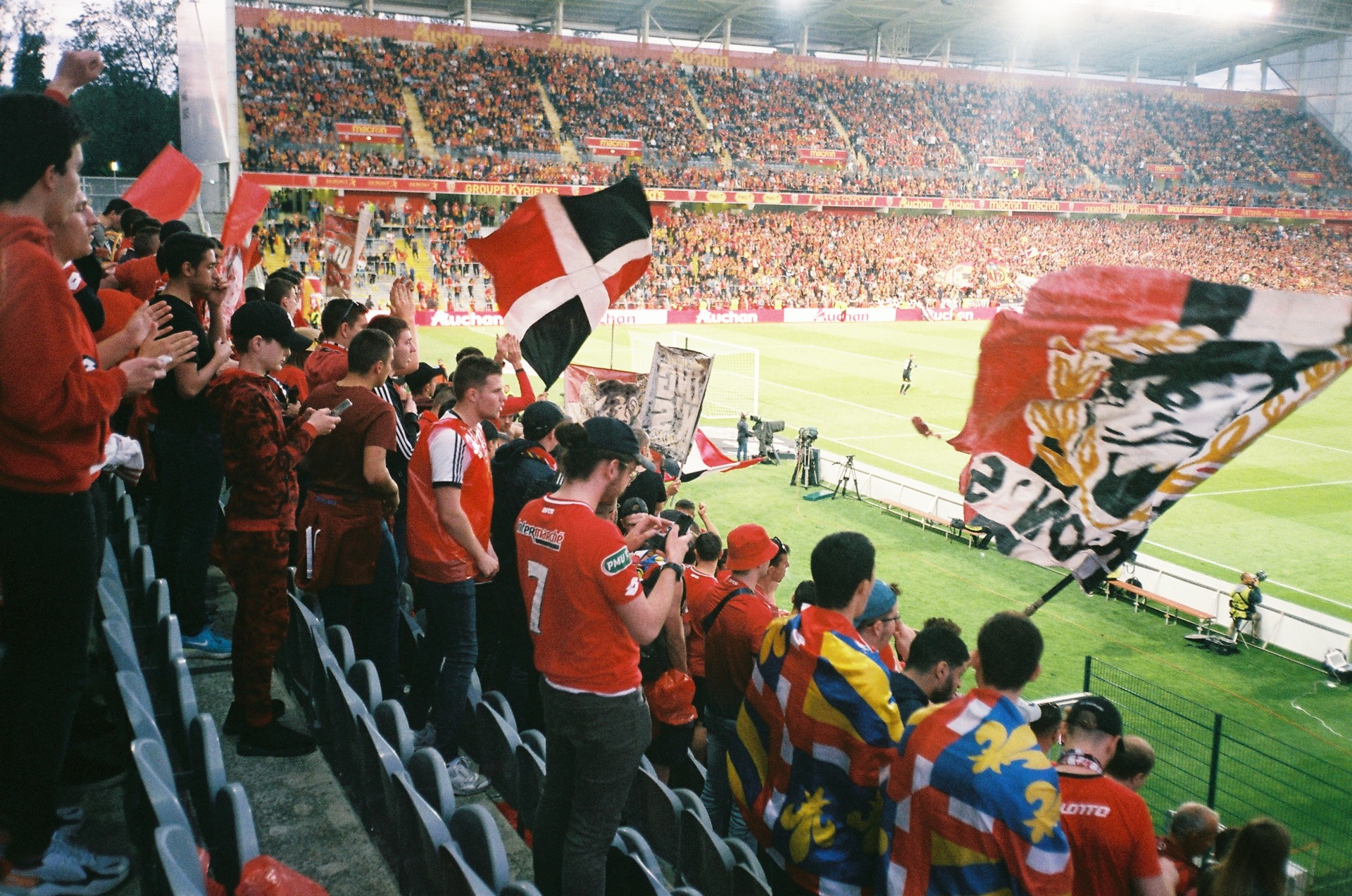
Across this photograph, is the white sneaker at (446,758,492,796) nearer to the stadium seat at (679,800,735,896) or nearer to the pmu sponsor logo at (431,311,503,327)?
the stadium seat at (679,800,735,896)

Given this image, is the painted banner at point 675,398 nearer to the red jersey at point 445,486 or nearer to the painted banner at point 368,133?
the red jersey at point 445,486

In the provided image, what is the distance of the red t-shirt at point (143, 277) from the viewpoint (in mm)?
7184

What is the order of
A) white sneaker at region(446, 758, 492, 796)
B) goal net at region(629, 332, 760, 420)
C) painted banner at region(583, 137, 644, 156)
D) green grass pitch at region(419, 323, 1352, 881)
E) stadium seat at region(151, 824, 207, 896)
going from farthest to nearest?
1. painted banner at region(583, 137, 644, 156)
2. goal net at region(629, 332, 760, 420)
3. green grass pitch at region(419, 323, 1352, 881)
4. white sneaker at region(446, 758, 492, 796)
5. stadium seat at region(151, 824, 207, 896)

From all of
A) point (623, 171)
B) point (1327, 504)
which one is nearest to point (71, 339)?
point (1327, 504)

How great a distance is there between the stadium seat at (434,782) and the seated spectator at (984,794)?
1.41 m

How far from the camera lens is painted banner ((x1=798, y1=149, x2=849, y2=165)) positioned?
5034 centimetres

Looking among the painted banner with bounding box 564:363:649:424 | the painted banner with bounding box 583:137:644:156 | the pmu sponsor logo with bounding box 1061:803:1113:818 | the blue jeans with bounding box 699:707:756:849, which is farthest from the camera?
the painted banner with bounding box 583:137:644:156

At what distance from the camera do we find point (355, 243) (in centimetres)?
1051

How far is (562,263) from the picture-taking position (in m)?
7.24

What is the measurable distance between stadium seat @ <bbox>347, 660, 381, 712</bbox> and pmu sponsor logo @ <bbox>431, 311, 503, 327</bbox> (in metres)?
32.1

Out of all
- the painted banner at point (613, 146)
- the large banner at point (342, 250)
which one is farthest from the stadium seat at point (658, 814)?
the painted banner at point (613, 146)

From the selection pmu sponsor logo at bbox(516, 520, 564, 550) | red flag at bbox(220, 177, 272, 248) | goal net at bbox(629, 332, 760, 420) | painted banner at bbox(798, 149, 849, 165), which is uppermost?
painted banner at bbox(798, 149, 849, 165)

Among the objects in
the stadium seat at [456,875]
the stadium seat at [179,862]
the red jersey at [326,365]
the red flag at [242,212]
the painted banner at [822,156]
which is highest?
the painted banner at [822,156]

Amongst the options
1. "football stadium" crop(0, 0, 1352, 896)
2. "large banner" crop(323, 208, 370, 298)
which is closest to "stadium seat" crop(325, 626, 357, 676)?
"football stadium" crop(0, 0, 1352, 896)
